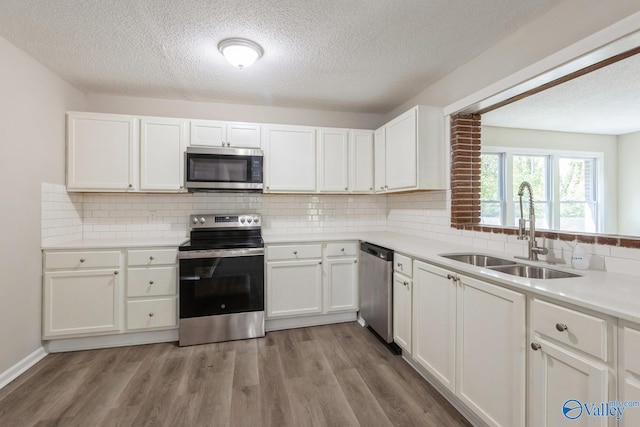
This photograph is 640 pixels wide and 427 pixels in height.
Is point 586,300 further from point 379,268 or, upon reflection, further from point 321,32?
point 321,32

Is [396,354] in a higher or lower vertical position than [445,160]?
lower

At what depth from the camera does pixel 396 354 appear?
245cm

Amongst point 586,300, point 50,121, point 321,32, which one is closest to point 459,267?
point 586,300

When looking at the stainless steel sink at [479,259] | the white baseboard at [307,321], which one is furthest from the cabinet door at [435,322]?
the white baseboard at [307,321]

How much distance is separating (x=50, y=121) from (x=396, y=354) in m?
3.59

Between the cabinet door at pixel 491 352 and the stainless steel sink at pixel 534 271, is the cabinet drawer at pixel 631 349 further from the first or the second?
the stainless steel sink at pixel 534 271

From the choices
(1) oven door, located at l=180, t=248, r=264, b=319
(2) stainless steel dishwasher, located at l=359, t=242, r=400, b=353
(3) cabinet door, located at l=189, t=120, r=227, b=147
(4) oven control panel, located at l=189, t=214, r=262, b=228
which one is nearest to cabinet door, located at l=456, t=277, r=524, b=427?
(2) stainless steel dishwasher, located at l=359, t=242, r=400, b=353

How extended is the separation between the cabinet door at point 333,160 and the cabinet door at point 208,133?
104 cm

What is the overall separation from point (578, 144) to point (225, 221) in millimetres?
3679

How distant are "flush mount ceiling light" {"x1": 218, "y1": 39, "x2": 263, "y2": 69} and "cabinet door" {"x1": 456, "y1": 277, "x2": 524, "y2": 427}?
2.09m

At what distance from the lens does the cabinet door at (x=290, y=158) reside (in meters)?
3.12

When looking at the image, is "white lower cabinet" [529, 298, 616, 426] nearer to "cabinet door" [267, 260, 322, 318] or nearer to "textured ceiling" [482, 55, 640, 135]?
"textured ceiling" [482, 55, 640, 135]

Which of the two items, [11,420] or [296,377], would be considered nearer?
[11,420]

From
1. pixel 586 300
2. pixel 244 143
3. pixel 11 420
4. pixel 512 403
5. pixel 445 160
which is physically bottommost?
pixel 11 420
